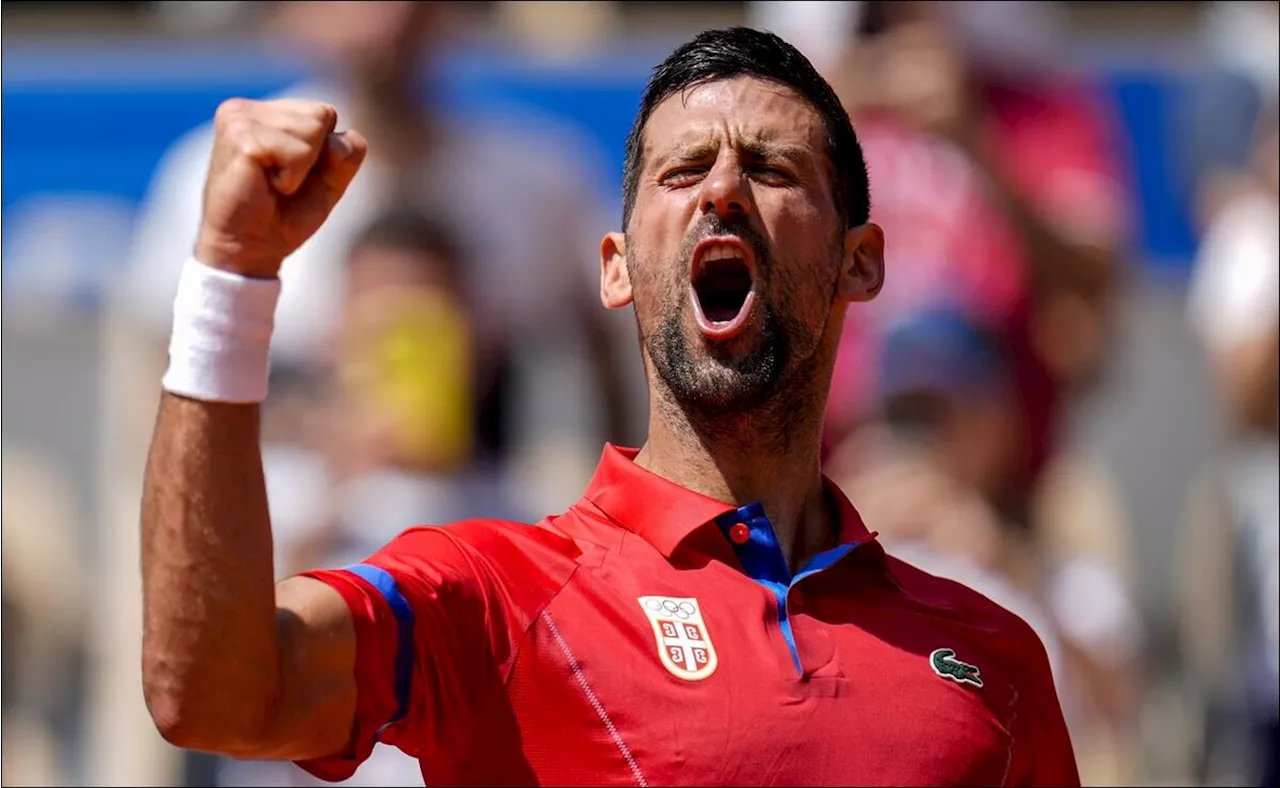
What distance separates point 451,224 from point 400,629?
4.05 meters

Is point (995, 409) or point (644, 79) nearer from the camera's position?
point (995, 409)

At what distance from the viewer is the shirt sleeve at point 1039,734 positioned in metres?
3.55

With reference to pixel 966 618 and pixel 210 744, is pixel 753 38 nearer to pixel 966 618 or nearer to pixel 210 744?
pixel 966 618

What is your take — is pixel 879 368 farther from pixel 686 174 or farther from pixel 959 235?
pixel 686 174

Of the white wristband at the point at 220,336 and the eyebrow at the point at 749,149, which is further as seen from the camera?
the eyebrow at the point at 749,149

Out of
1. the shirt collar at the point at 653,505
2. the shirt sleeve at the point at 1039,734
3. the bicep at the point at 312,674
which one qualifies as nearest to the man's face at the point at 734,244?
the shirt collar at the point at 653,505

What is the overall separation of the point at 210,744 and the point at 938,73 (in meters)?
4.32

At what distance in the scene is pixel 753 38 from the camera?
3.77m

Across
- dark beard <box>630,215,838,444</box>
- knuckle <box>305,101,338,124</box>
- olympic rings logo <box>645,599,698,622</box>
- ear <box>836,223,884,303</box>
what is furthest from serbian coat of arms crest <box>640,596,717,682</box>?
knuckle <box>305,101,338,124</box>

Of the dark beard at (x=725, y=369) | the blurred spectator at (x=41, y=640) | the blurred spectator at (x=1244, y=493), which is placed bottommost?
the blurred spectator at (x=41, y=640)

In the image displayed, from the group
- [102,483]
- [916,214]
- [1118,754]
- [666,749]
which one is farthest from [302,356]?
[666,749]

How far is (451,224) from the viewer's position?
7.06m

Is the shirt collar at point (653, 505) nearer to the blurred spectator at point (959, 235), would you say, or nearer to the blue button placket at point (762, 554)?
the blue button placket at point (762, 554)

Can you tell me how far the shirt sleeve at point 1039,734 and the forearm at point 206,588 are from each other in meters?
1.35
